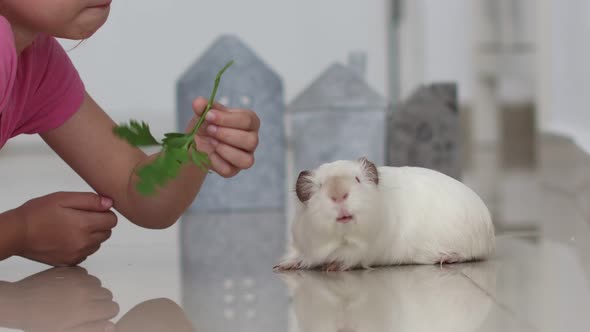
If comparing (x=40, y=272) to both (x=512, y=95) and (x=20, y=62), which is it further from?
(x=512, y=95)

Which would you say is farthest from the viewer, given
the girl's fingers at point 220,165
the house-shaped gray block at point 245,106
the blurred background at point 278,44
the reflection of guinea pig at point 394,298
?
the blurred background at point 278,44

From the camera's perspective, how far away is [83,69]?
404 cm

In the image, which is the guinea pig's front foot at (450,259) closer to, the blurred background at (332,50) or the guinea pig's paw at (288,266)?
the guinea pig's paw at (288,266)

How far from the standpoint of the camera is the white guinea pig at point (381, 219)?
1.14m

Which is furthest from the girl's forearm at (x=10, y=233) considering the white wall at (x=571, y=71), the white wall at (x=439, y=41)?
the white wall at (x=439, y=41)

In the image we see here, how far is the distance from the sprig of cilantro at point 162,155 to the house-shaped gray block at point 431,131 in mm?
1175

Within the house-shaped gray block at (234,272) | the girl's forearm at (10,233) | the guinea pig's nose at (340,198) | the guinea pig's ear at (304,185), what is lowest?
the house-shaped gray block at (234,272)

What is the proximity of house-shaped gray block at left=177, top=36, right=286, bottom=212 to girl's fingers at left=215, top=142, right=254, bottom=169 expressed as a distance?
34.6 inches

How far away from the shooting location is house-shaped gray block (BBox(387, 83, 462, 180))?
86.1 inches

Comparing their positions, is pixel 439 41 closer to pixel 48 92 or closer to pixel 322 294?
pixel 48 92

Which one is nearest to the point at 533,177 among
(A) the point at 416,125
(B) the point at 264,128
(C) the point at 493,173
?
(C) the point at 493,173

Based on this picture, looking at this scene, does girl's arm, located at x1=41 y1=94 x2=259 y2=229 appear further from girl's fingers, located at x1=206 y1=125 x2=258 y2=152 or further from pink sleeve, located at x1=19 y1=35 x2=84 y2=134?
girl's fingers, located at x1=206 y1=125 x2=258 y2=152

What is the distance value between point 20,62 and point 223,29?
2757 mm

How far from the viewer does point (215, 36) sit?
4.05m
